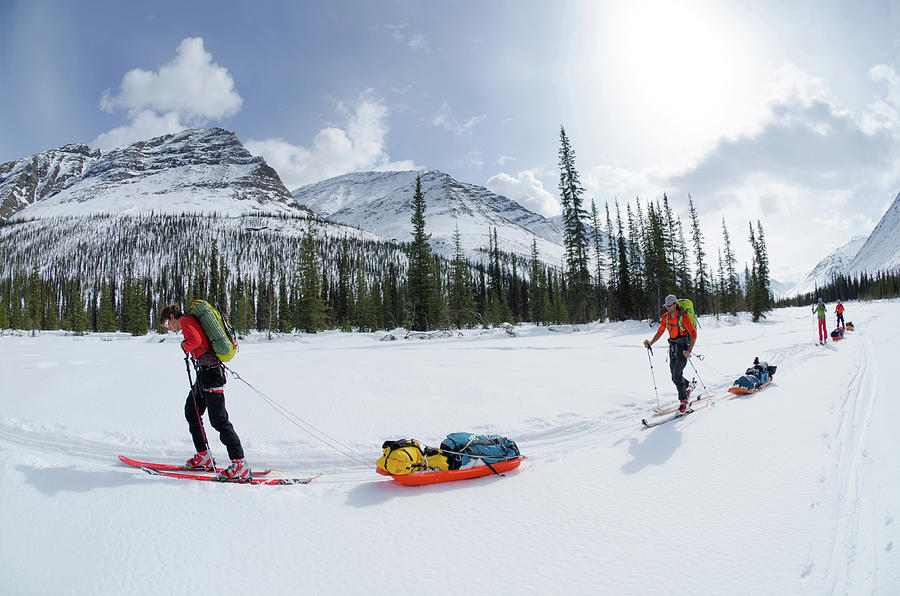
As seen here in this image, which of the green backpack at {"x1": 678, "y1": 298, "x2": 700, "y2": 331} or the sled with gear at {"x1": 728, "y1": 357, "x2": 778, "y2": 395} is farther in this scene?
the sled with gear at {"x1": 728, "y1": 357, "x2": 778, "y2": 395}

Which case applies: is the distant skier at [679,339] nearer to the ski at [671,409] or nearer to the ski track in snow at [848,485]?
the ski at [671,409]

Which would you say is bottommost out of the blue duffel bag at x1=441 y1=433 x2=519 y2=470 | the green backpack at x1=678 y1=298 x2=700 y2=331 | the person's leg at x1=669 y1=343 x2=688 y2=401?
the blue duffel bag at x1=441 y1=433 x2=519 y2=470

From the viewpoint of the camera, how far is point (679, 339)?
23.7 feet

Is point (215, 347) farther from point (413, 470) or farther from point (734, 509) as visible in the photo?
point (734, 509)

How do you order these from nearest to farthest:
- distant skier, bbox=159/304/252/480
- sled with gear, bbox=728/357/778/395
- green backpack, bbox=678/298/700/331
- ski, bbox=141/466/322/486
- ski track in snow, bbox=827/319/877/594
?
ski track in snow, bbox=827/319/877/594 → ski, bbox=141/466/322/486 → distant skier, bbox=159/304/252/480 → green backpack, bbox=678/298/700/331 → sled with gear, bbox=728/357/778/395

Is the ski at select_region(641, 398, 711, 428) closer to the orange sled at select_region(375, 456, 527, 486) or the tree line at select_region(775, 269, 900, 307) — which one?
the orange sled at select_region(375, 456, 527, 486)

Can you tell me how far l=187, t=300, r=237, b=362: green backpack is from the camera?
15.5 ft

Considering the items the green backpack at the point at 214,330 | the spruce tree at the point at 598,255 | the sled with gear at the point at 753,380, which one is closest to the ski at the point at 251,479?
the green backpack at the point at 214,330

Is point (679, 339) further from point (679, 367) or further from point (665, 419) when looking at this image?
point (665, 419)

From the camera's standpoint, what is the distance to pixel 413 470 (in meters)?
4.36

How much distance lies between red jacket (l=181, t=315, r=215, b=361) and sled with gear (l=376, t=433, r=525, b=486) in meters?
2.53

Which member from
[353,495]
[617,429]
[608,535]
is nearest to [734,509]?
[608,535]

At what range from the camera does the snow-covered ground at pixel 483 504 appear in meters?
2.68

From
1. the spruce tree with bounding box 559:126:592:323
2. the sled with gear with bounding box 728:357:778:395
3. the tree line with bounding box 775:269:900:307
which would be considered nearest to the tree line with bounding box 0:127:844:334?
the spruce tree with bounding box 559:126:592:323
